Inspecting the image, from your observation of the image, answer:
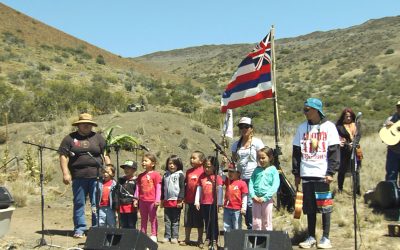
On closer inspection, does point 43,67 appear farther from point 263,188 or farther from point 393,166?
point 263,188

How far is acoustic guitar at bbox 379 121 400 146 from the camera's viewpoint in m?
10.2

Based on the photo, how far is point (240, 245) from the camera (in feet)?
21.2

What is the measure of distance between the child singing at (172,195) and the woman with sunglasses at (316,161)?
6.09ft

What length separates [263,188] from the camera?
812cm

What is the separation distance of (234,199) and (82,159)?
2.41 metres

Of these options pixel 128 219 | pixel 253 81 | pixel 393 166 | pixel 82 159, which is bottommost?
pixel 128 219

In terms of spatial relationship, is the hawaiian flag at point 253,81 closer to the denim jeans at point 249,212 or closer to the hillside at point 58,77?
the denim jeans at point 249,212

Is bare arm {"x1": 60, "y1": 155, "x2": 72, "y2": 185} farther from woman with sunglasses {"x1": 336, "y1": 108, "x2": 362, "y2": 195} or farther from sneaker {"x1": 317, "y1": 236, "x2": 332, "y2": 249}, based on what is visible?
woman with sunglasses {"x1": 336, "y1": 108, "x2": 362, "y2": 195}

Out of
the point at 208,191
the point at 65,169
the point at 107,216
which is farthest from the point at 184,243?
the point at 65,169

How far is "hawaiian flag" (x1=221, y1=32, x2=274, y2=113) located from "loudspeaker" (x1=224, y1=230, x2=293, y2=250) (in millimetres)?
4565

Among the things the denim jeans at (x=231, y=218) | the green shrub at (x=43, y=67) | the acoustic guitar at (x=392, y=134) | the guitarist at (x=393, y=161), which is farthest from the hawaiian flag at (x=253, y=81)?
the green shrub at (x=43, y=67)

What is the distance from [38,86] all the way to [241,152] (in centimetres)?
2509

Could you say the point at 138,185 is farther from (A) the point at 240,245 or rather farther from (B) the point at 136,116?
(B) the point at 136,116

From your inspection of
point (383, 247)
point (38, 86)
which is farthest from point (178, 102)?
point (383, 247)
